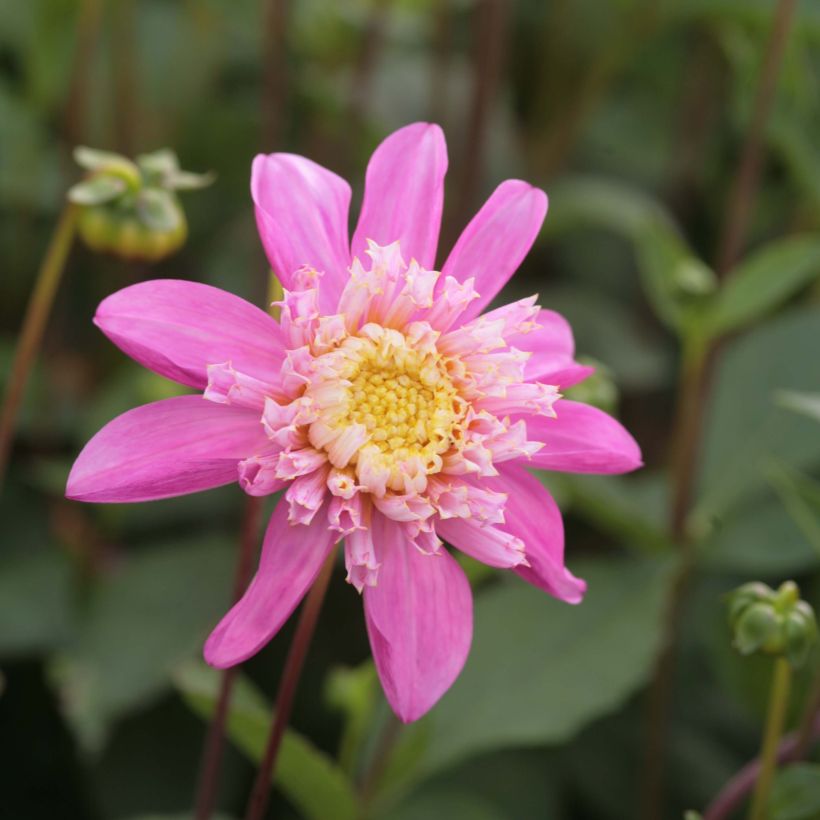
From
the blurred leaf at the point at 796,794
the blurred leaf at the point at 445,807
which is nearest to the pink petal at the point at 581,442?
the blurred leaf at the point at 796,794

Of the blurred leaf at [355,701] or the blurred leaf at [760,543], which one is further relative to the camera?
the blurred leaf at [760,543]

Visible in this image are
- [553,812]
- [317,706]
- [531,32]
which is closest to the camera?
[553,812]

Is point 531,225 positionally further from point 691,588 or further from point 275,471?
point 691,588

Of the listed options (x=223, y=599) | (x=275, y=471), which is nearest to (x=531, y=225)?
(x=275, y=471)

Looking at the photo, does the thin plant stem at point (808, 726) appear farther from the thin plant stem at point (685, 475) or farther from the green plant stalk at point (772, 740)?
the thin plant stem at point (685, 475)

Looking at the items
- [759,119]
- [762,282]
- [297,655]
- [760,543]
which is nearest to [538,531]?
[297,655]

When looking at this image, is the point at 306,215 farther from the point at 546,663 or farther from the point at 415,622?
the point at 546,663
